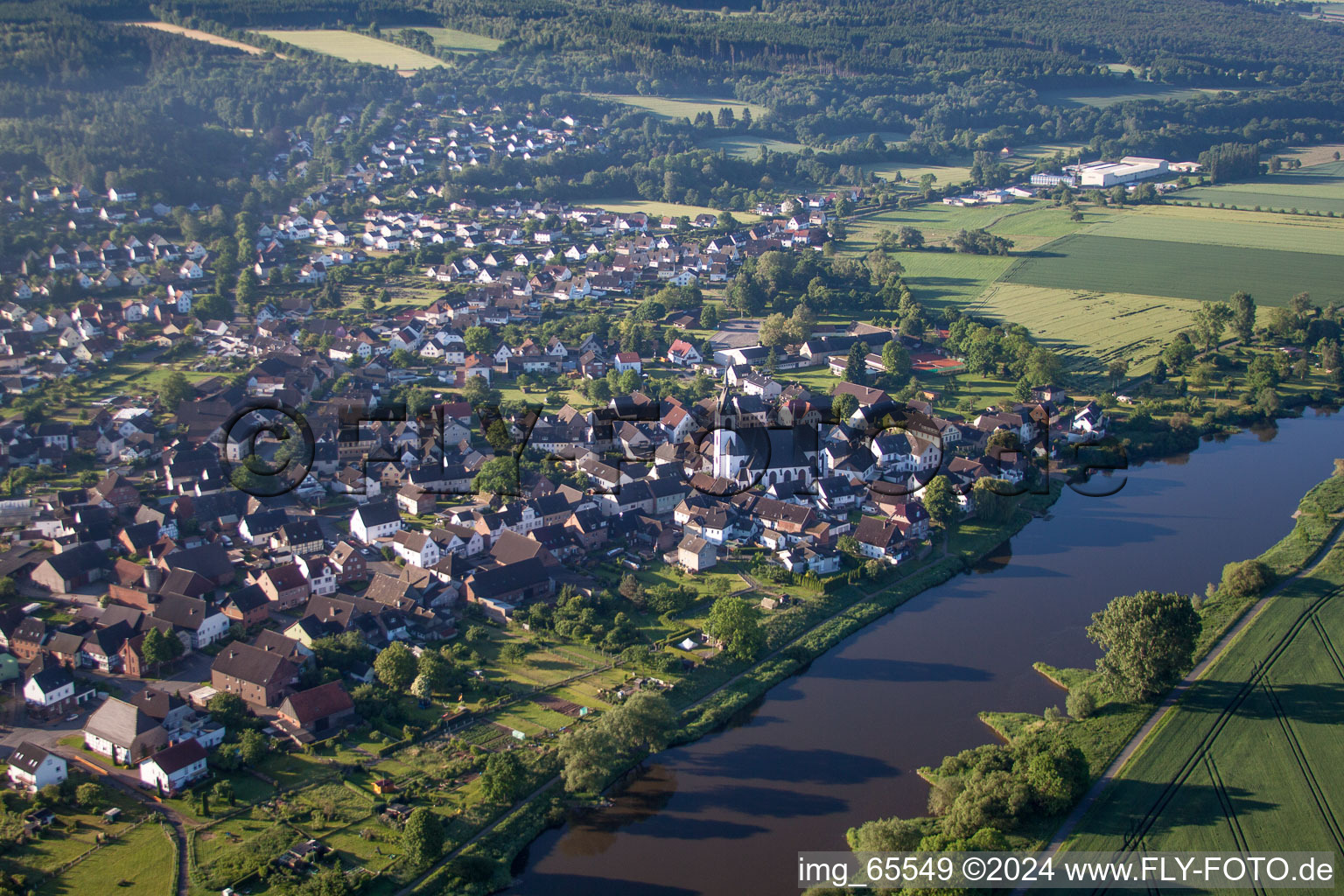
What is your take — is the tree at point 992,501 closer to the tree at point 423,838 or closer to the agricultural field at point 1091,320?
the agricultural field at point 1091,320

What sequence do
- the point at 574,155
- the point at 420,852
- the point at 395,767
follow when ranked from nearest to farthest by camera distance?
1. the point at 420,852
2. the point at 395,767
3. the point at 574,155

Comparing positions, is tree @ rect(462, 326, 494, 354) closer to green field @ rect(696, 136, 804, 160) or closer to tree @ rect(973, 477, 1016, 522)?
tree @ rect(973, 477, 1016, 522)

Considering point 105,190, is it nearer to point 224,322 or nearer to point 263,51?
point 224,322

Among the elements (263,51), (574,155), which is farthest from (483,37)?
(574,155)

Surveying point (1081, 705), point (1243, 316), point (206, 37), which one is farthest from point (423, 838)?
point (206, 37)

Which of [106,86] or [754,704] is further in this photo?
[106,86]

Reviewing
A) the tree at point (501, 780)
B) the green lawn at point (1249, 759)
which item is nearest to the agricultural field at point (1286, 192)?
the green lawn at point (1249, 759)

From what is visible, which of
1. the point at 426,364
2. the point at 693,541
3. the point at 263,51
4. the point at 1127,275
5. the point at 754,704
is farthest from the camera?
the point at 263,51
